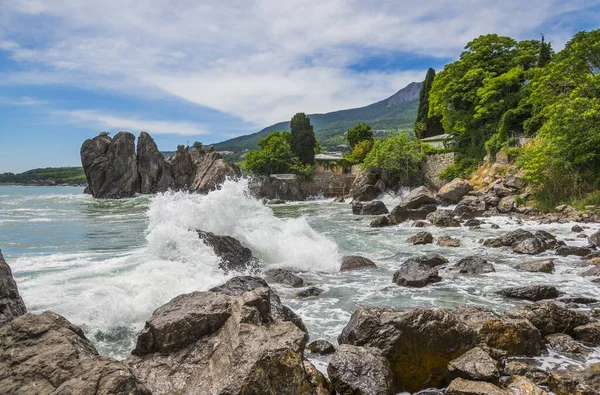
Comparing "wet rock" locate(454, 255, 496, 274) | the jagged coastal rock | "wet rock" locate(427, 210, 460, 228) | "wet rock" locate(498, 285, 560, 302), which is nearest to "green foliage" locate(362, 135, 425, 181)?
"wet rock" locate(427, 210, 460, 228)

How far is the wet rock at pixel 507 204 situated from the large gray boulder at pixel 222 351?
25.5m

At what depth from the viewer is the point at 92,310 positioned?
28.9 feet

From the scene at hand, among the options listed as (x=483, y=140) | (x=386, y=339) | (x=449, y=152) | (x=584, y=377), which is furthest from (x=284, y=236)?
(x=449, y=152)

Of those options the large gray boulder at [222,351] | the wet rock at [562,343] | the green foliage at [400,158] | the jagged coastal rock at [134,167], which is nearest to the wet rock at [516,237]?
the wet rock at [562,343]

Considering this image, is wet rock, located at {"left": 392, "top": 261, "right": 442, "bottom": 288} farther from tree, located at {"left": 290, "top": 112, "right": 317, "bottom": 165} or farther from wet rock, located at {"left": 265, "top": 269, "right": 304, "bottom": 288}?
tree, located at {"left": 290, "top": 112, "right": 317, "bottom": 165}

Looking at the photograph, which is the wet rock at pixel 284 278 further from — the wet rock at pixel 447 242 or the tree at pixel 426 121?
the tree at pixel 426 121

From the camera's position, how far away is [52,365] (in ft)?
13.1

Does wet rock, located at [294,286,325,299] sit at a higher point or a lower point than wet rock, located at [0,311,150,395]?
lower

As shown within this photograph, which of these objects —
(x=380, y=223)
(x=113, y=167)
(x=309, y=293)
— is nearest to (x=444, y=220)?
(x=380, y=223)

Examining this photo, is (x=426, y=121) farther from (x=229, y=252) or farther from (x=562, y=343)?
(x=562, y=343)

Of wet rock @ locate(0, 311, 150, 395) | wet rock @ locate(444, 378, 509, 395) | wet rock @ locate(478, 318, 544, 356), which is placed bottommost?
wet rock @ locate(478, 318, 544, 356)

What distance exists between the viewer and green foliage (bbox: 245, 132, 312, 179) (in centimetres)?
6619

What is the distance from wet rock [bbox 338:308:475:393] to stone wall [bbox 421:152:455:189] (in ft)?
141

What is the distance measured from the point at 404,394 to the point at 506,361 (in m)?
1.89
